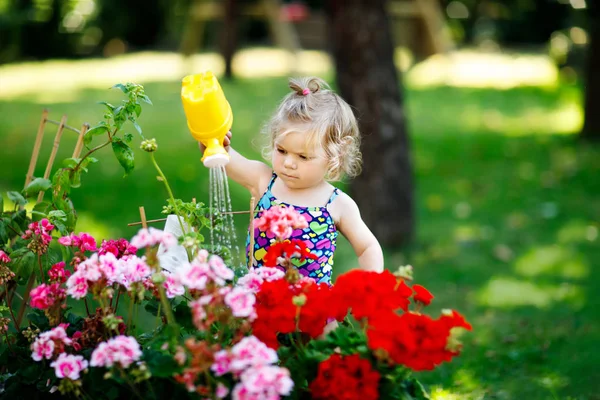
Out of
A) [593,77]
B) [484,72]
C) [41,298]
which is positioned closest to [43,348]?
[41,298]

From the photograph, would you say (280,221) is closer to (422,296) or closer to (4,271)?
(422,296)

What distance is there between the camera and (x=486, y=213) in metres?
6.71

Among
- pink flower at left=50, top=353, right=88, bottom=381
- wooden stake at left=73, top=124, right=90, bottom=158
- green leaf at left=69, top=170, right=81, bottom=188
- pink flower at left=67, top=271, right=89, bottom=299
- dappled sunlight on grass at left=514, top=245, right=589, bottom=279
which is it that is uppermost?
dappled sunlight on grass at left=514, top=245, right=589, bottom=279

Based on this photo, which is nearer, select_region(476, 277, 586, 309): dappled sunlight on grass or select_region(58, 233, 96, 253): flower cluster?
select_region(58, 233, 96, 253): flower cluster

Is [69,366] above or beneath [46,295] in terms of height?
beneath

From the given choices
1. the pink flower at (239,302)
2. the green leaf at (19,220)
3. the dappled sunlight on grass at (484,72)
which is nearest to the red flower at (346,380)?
the pink flower at (239,302)

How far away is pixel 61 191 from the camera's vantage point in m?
2.61

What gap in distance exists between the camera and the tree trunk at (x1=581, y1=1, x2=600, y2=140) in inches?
347

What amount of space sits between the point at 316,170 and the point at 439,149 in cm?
677

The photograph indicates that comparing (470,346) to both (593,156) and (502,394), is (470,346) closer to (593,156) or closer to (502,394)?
(502,394)

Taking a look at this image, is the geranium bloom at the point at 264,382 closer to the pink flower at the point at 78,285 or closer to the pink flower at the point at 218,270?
the pink flower at the point at 218,270

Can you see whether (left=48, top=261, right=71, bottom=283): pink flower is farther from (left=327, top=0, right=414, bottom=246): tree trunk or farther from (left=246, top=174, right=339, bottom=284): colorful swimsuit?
(left=327, top=0, right=414, bottom=246): tree trunk

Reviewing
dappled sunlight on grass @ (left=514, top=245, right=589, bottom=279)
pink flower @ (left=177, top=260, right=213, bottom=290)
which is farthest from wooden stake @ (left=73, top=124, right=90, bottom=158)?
dappled sunlight on grass @ (left=514, top=245, right=589, bottom=279)

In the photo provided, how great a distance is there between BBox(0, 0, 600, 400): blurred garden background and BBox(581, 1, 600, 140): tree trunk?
2cm
